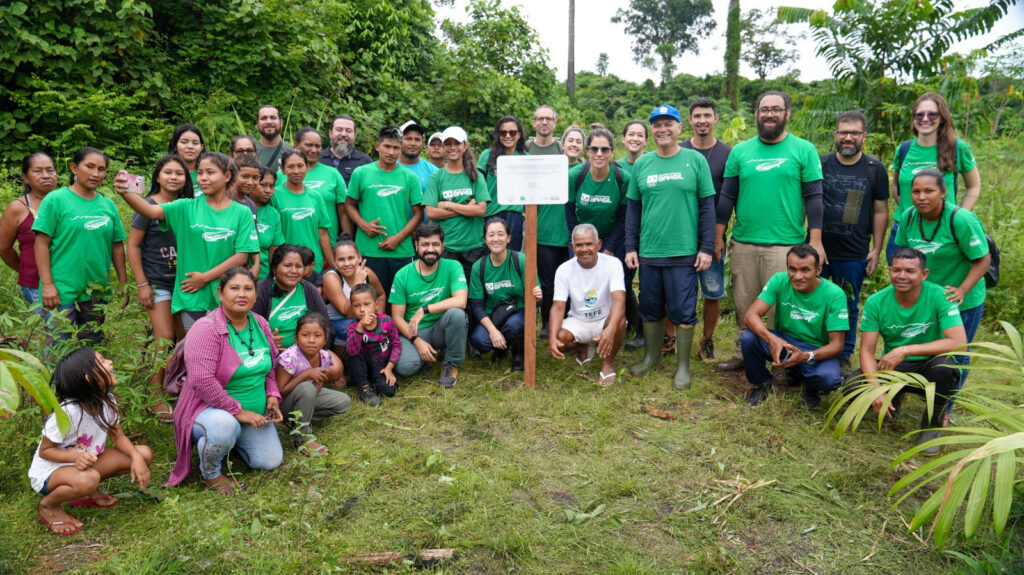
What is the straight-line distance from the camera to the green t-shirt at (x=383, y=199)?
579cm

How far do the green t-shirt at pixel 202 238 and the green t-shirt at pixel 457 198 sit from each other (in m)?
1.78

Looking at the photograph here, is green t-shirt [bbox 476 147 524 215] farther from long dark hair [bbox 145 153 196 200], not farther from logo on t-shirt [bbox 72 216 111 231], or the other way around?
logo on t-shirt [bbox 72 216 111 231]

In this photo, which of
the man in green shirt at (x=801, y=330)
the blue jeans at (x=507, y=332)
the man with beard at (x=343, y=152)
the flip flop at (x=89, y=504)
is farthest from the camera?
the man with beard at (x=343, y=152)

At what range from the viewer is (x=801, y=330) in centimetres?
486

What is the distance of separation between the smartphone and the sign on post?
8.49 feet

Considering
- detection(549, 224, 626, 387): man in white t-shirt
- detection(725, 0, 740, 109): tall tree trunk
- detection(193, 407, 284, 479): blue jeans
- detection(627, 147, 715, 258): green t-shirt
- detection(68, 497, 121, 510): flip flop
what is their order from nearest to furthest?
detection(68, 497, 121, 510): flip flop → detection(193, 407, 284, 479): blue jeans → detection(627, 147, 715, 258): green t-shirt → detection(549, 224, 626, 387): man in white t-shirt → detection(725, 0, 740, 109): tall tree trunk

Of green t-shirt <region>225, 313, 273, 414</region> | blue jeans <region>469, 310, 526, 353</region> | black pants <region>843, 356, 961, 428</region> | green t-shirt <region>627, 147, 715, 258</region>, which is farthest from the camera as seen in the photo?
blue jeans <region>469, 310, 526, 353</region>

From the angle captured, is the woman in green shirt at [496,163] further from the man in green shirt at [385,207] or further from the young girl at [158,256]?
the young girl at [158,256]

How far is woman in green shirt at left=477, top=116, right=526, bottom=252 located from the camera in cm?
609

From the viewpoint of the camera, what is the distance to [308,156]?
19.0ft

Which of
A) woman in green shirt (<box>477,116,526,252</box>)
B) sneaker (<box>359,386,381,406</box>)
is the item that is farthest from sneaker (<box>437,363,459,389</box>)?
woman in green shirt (<box>477,116,526,252</box>)

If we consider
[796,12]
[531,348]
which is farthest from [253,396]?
[796,12]

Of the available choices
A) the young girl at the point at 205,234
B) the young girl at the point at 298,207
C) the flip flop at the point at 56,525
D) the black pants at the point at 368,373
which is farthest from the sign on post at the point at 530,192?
the flip flop at the point at 56,525

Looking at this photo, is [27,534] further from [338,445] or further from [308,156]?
[308,156]
